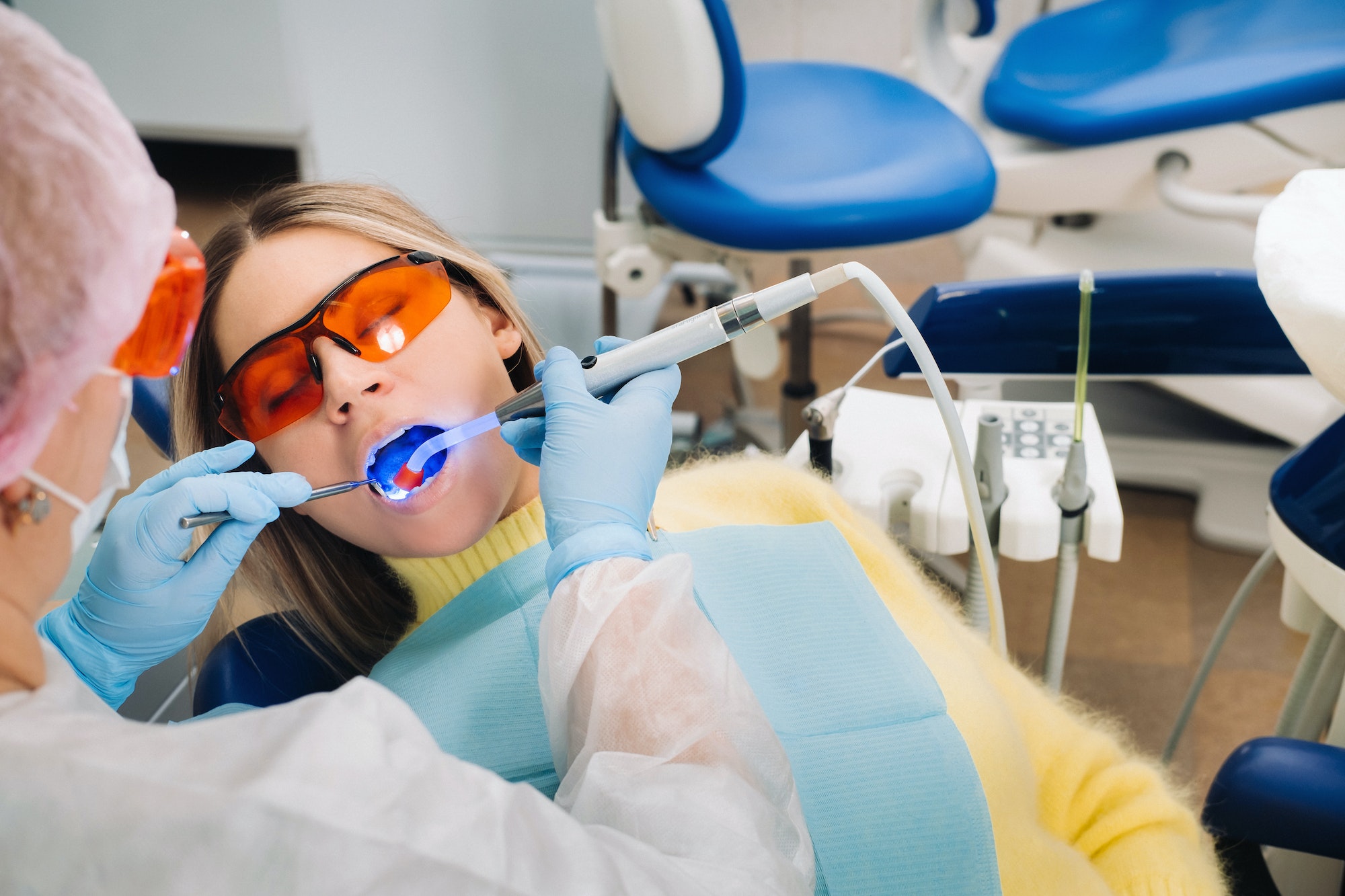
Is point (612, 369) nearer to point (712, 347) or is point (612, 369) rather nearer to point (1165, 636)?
point (712, 347)

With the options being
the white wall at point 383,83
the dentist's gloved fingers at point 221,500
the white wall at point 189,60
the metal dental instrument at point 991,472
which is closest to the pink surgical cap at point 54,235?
the dentist's gloved fingers at point 221,500

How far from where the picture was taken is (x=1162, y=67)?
5.97 feet

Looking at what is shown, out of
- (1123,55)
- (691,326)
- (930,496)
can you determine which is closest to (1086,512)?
(930,496)

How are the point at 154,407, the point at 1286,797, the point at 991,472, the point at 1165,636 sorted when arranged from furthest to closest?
the point at 1165,636, the point at 154,407, the point at 991,472, the point at 1286,797

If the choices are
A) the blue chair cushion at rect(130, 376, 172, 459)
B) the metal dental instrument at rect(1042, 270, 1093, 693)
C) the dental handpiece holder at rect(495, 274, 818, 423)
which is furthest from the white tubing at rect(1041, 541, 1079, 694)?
the blue chair cushion at rect(130, 376, 172, 459)

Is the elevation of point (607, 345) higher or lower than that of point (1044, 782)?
higher

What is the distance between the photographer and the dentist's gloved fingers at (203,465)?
0.85 meters

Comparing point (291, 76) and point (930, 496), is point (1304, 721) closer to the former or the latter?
point (930, 496)

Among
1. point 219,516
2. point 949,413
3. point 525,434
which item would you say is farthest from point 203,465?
point 949,413

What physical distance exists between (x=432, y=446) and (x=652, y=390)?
0.64ft

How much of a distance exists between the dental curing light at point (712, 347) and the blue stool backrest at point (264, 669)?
0.75 ft

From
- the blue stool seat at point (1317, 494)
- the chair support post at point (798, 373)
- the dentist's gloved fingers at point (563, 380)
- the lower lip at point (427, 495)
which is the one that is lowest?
the chair support post at point (798, 373)

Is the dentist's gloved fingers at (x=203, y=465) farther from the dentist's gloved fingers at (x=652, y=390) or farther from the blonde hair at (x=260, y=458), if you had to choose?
the dentist's gloved fingers at (x=652, y=390)

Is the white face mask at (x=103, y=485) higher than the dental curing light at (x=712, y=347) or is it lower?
higher
